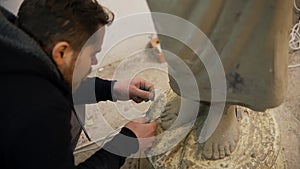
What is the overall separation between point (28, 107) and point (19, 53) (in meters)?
0.11

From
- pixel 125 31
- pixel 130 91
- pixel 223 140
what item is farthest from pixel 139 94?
pixel 125 31

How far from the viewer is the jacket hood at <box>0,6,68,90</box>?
944 millimetres

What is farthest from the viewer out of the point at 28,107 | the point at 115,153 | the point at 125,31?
the point at 125,31

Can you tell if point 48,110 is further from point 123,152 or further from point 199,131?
point 199,131

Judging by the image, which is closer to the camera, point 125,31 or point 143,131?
point 143,131

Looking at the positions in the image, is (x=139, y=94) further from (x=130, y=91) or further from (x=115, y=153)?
(x=115, y=153)

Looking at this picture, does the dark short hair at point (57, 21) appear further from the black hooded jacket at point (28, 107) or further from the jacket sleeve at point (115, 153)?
the jacket sleeve at point (115, 153)

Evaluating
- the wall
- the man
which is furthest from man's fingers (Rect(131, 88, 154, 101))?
the wall

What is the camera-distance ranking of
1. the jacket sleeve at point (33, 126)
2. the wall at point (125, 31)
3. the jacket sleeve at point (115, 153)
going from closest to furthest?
the jacket sleeve at point (33, 126), the jacket sleeve at point (115, 153), the wall at point (125, 31)

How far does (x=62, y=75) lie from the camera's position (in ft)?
3.45

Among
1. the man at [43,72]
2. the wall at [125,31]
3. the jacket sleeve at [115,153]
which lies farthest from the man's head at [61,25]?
the wall at [125,31]

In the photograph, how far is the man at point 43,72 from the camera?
93cm

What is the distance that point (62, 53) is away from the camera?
3.32 feet

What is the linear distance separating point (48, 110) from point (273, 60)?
466mm
